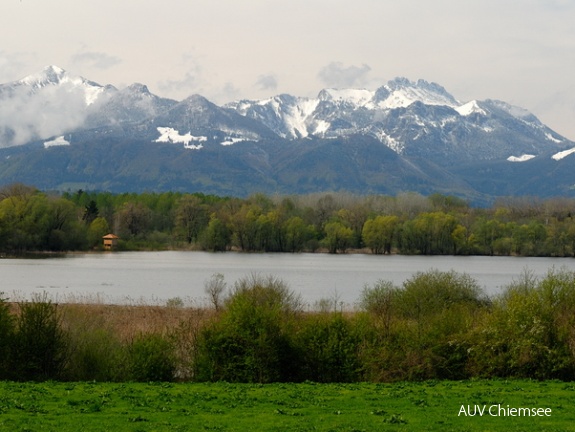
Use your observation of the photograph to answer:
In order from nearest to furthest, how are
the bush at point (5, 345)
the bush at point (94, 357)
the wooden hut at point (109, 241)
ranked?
the bush at point (5, 345)
the bush at point (94, 357)
the wooden hut at point (109, 241)

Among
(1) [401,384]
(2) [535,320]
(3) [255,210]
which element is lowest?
(1) [401,384]

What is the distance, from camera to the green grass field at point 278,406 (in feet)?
69.4

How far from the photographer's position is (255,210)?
158750mm

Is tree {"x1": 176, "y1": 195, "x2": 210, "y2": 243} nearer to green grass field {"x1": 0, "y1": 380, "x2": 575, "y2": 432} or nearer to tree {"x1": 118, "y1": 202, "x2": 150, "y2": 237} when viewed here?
tree {"x1": 118, "y1": 202, "x2": 150, "y2": 237}

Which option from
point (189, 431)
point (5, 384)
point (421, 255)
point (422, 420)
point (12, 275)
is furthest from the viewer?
point (421, 255)

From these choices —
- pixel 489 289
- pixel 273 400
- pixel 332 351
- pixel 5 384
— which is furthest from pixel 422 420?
pixel 489 289

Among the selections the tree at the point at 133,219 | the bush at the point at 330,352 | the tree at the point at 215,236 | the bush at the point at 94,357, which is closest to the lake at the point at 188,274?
the tree at the point at 215,236

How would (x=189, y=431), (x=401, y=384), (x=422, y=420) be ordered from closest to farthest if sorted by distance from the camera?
(x=189, y=431)
(x=422, y=420)
(x=401, y=384)

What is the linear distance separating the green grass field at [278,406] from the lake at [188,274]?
2733 centimetres

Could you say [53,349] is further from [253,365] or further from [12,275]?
[12,275]

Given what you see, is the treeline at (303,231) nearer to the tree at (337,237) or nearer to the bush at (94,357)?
the tree at (337,237)

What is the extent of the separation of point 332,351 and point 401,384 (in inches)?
139

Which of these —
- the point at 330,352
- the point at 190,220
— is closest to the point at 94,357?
the point at 330,352

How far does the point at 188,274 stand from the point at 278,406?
232ft
